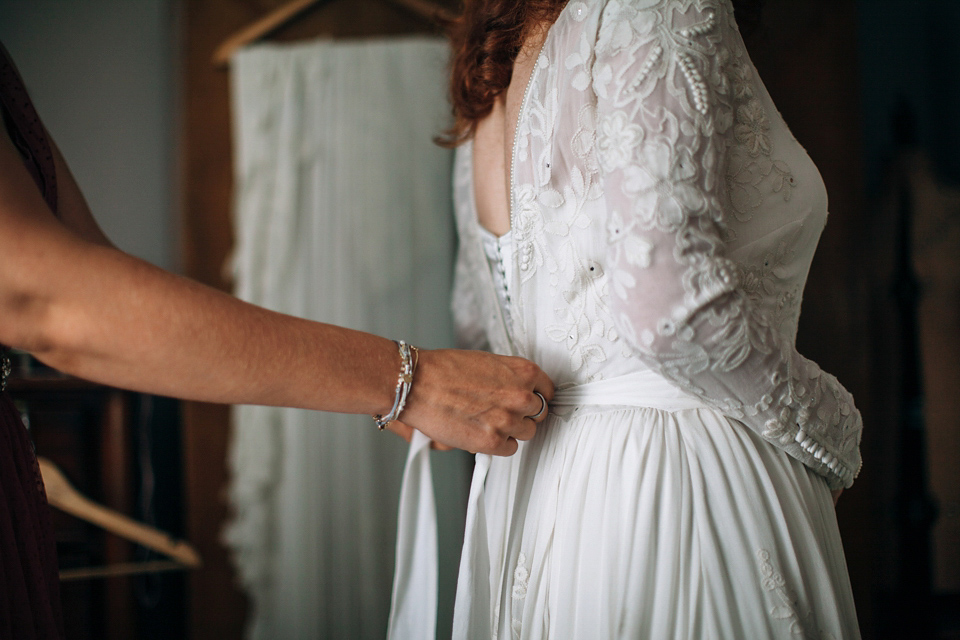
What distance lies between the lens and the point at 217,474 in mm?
1705

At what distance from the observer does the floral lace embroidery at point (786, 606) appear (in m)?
0.57

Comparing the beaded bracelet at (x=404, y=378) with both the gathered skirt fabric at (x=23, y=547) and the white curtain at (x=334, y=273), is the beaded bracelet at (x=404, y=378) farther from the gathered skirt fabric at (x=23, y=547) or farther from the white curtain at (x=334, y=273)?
the white curtain at (x=334, y=273)

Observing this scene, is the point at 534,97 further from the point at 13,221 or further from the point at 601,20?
the point at 13,221

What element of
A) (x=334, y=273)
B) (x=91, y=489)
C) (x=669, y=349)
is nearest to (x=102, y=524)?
(x=91, y=489)

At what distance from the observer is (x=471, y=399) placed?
0.62 meters

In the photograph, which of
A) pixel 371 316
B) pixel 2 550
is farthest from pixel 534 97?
pixel 371 316

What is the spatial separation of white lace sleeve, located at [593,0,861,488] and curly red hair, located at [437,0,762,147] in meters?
0.19

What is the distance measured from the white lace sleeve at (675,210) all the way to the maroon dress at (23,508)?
61 centimetres

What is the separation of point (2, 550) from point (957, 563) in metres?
1.66

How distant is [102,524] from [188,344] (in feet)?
4.15

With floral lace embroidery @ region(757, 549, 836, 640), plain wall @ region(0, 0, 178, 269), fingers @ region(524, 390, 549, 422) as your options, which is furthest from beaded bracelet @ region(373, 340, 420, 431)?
plain wall @ region(0, 0, 178, 269)

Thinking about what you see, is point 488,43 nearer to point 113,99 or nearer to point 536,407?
point 536,407

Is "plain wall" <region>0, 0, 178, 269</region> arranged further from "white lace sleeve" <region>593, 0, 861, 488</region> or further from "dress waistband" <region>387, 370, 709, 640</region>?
"white lace sleeve" <region>593, 0, 861, 488</region>

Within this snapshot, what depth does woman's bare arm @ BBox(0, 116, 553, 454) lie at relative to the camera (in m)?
0.46
